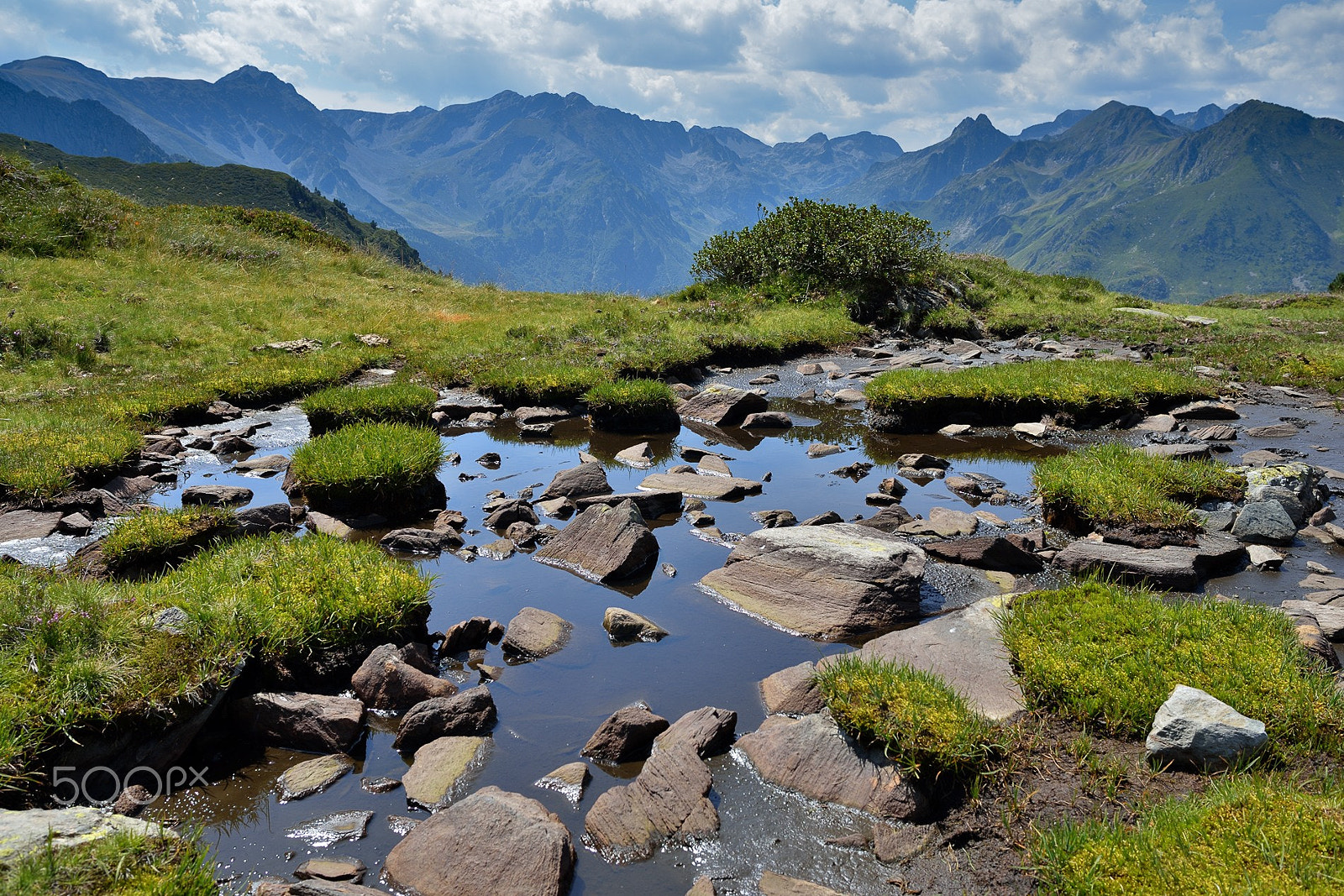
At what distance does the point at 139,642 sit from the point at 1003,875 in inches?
275

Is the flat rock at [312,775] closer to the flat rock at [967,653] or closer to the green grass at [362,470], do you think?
Result: the flat rock at [967,653]

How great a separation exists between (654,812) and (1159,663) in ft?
14.7

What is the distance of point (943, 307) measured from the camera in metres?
33.4

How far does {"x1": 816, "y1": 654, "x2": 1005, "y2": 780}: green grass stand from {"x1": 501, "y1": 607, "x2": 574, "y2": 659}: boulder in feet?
10.2

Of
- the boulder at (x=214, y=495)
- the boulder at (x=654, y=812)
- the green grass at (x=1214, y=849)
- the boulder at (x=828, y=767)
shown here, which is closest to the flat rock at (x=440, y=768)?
the boulder at (x=654, y=812)

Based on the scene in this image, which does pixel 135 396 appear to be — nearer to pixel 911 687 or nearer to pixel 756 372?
pixel 756 372

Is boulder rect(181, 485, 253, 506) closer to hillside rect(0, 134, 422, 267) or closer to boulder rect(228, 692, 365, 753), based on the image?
boulder rect(228, 692, 365, 753)

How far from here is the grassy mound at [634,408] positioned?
18531 millimetres

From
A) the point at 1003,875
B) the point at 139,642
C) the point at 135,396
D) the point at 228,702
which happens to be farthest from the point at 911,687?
the point at 135,396

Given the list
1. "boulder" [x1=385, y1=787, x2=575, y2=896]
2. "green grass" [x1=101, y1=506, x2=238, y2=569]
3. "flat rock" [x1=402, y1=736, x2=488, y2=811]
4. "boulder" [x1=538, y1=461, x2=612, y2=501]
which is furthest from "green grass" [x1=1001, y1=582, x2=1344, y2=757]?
"green grass" [x1=101, y1=506, x2=238, y2=569]

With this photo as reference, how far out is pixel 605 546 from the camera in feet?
34.0

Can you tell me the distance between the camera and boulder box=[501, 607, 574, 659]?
801cm

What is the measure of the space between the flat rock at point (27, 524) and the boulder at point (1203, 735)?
13491 millimetres
